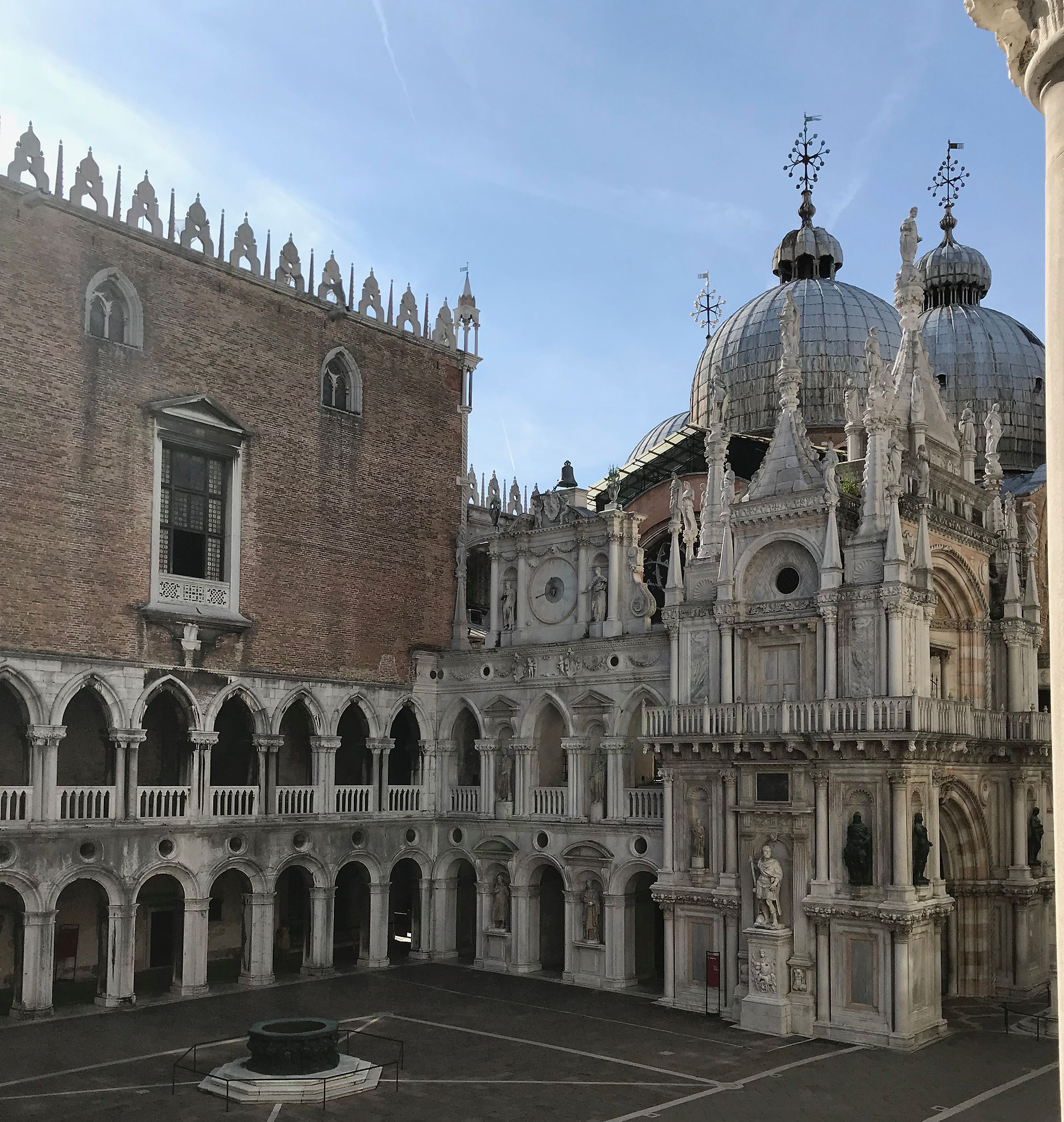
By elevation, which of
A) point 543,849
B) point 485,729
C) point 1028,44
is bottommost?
point 543,849

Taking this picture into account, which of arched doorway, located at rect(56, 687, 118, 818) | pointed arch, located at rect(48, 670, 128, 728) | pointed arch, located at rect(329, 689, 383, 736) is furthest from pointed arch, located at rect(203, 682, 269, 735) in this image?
arched doorway, located at rect(56, 687, 118, 818)

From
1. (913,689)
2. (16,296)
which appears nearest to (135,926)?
(16,296)

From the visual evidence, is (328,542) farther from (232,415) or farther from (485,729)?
(485,729)

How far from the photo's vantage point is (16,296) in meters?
27.0

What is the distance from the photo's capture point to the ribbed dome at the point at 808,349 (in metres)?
45.1

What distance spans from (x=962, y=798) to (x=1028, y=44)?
85.0ft

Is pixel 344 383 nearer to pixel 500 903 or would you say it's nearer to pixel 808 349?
pixel 500 903

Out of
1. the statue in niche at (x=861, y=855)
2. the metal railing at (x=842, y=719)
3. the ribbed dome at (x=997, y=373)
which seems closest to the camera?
the metal railing at (x=842, y=719)

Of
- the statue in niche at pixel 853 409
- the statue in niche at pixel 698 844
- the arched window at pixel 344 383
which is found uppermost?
the arched window at pixel 344 383

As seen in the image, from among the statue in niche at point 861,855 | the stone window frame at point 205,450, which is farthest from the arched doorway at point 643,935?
the stone window frame at point 205,450

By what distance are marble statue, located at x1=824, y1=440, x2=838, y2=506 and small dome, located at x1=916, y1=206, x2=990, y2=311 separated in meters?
27.2

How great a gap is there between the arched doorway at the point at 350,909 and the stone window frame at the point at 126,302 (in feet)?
47.0

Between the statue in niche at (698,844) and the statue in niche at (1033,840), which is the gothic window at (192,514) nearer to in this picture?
the statue in niche at (698,844)

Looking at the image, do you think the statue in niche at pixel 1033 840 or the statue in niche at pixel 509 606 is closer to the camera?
the statue in niche at pixel 1033 840
